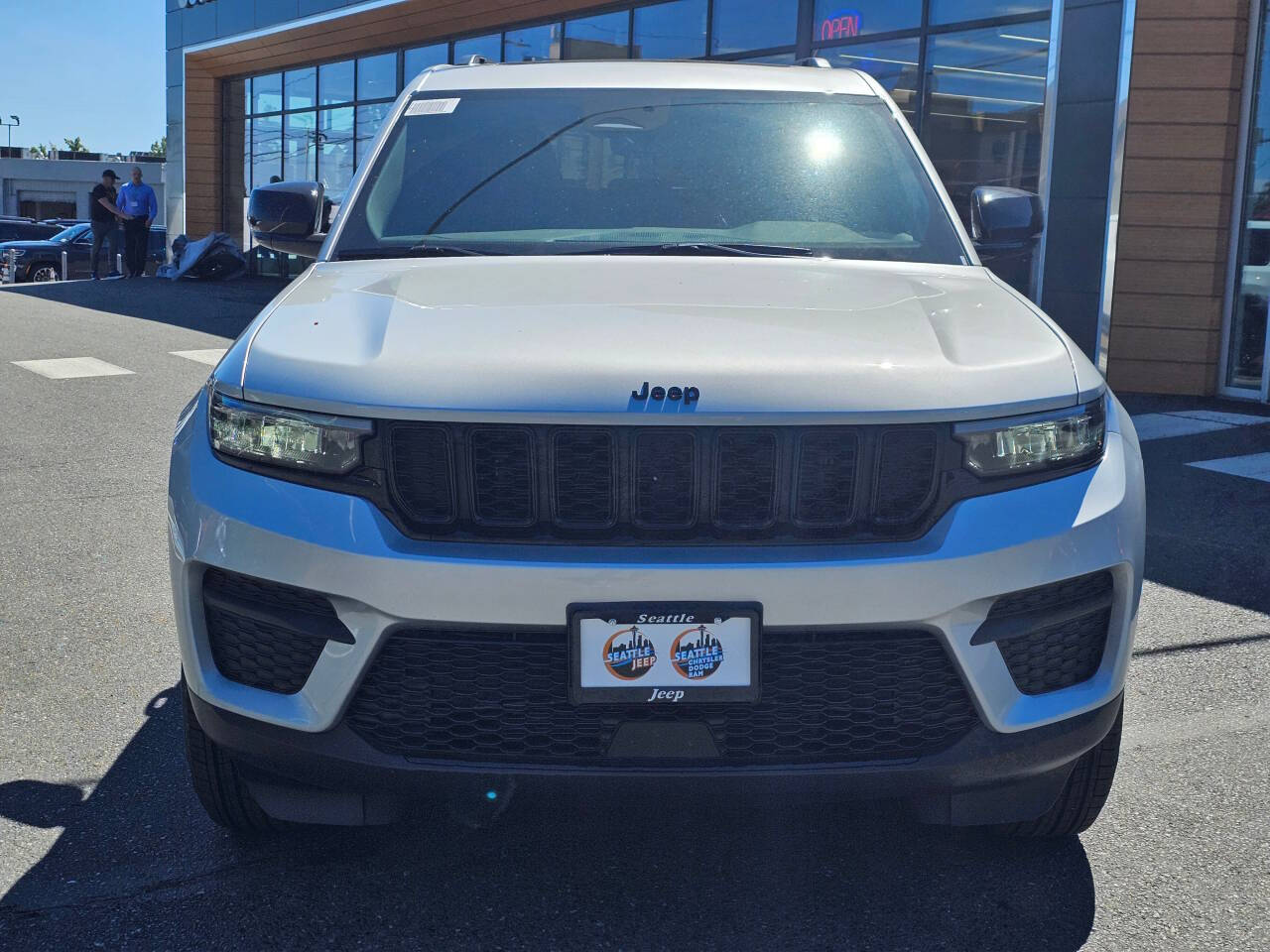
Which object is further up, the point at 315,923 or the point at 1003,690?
the point at 1003,690

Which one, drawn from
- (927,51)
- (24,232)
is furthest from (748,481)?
(24,232)

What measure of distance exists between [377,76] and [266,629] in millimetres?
22011

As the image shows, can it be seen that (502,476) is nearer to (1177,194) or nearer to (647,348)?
(647,348)

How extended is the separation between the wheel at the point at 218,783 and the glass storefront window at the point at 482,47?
684 inches

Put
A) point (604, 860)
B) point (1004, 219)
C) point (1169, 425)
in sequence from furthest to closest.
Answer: point (1169, 425) < point (1004, 219) < point (604, 860)

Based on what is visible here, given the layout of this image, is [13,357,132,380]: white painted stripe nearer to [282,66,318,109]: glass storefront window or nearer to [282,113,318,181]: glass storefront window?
[282,113,318,181]: glass storefront window

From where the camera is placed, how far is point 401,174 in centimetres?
374

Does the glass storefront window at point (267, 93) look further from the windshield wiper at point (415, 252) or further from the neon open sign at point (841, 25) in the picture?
the windshield wiper at point (415, 252)

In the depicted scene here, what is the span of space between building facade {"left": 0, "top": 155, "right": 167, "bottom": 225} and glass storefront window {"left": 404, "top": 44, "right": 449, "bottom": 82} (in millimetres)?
78745

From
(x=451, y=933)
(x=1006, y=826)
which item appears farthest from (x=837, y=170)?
(x=451, y=933)

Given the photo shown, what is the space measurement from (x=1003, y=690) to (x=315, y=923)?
1349 mm

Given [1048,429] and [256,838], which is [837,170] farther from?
[256,838]

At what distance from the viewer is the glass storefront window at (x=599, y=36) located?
54.1 feet

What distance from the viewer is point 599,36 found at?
1700cm
